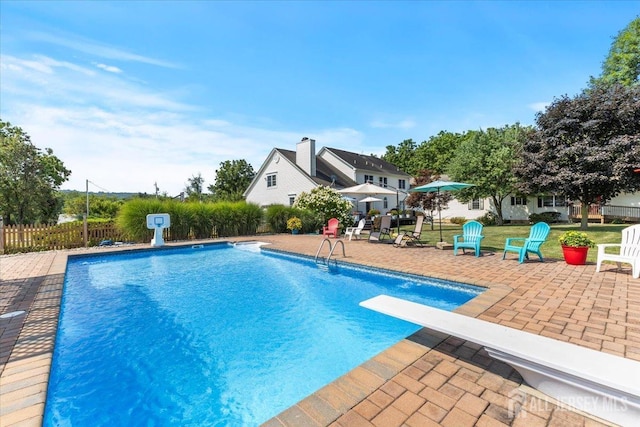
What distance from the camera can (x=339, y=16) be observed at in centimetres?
959

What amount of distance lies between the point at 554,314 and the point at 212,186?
Result: 45036 millimetres

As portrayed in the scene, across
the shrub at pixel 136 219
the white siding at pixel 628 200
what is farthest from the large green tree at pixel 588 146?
the shrub at pixel 136 219

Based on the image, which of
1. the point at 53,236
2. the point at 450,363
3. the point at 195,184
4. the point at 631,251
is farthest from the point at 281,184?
the point at 195,184

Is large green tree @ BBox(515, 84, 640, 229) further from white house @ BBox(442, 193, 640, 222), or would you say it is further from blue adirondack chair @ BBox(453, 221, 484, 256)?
white house @ BBox(442, 193, 640, 222)

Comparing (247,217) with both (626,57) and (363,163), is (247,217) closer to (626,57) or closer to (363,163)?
(363,163)

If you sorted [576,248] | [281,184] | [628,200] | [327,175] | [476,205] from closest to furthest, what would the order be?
[576,248], [628,200], [281,184], [476,205], [327,175]

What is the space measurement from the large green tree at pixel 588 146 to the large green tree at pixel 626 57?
29.1ft

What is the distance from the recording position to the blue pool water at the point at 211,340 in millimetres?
2791

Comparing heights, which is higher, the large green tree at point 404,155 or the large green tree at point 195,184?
the large green tree at point 404,155

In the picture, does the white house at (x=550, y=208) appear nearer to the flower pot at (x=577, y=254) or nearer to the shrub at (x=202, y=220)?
the flower pot at (x=577, y=254)

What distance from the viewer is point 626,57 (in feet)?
62.0

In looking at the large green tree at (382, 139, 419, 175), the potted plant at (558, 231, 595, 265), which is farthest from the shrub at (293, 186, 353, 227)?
the large green tree at (382, 139, 419, 175)

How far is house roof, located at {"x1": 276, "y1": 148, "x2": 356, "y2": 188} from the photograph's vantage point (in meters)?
24.1

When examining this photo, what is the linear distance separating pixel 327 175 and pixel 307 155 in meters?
2.87
